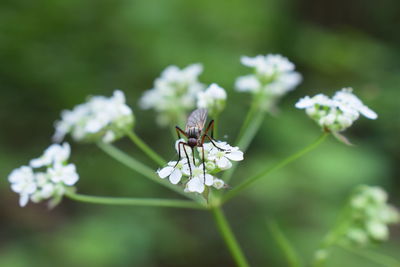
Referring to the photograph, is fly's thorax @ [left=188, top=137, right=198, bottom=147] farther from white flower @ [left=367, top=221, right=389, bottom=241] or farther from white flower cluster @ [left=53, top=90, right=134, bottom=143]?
white flower @ [left=367, top=221, right=389, bottom=241]

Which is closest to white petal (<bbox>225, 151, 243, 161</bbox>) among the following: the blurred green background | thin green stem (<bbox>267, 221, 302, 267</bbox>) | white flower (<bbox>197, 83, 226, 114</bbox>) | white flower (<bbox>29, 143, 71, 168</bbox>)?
white flower (<bbox>197, 83, 226, 114</bbox>)

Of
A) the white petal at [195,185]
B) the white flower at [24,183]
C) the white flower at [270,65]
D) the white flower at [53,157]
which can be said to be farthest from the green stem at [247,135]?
the white flower at [24,183]

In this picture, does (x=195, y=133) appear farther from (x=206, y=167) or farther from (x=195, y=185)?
(x=195, y=185)

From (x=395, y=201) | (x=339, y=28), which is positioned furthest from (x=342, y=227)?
(x=339, y=28)

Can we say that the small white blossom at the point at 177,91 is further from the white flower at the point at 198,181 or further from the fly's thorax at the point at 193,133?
the white flower at the point at 198,181

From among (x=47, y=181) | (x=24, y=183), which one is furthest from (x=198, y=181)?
(x=24, y=183)

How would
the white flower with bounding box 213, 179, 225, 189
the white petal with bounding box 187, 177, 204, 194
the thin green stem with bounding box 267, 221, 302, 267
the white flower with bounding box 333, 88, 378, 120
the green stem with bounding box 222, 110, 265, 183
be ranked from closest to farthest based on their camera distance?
the white petal with bounding box 187, 177, 204, 194
the white flower with bounding box 213, 179, 225, 189
the white flower with bounding box 333, 88, 378, 120
the thin green stem with bounding box 267, 221, 302, 267
the green stem with bounding box 222, 110, 265, 183
